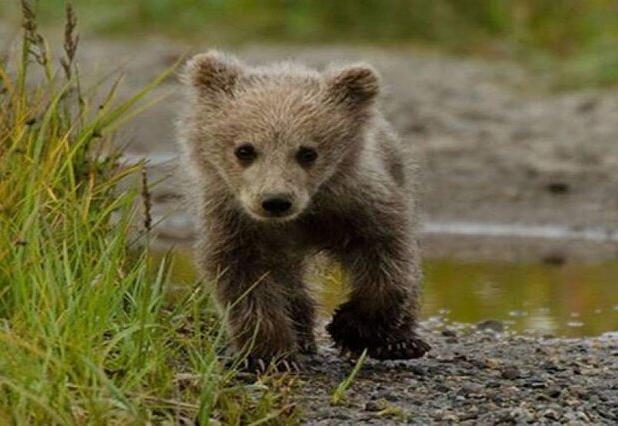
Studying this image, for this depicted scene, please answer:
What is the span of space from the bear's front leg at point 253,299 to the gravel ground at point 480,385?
0.16 m

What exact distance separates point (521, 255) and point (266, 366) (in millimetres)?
4767

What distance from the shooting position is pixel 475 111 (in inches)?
643

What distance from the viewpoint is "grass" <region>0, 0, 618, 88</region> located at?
18.4 meters

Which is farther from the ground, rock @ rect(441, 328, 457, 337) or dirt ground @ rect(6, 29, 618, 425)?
dirt ground @ rect(6, 29, 618, 425)

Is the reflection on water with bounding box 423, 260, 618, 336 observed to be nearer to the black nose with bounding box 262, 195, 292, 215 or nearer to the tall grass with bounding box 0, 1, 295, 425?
the tall grass with bounding box 0, 1, 295, 425

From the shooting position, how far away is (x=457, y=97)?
1680 centimetres

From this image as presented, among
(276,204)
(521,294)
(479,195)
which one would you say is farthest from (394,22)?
(276,204)

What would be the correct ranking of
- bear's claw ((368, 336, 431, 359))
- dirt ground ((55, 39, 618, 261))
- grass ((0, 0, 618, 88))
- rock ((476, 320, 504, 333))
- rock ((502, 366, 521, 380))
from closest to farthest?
rock ((502, 366, 521, 380)) → bear's claw ((368, 336, 431, 359)) → rock ((476, 320, 504, 333)) → dirt ground ((55, 39, 618, 261)) → grass ((0, 0, 618, 88))

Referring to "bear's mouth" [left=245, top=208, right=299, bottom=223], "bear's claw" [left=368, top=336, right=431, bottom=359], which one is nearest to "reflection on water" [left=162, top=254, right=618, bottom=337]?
"bear's claw" [left=368, top=336, right=431, bottom=359]

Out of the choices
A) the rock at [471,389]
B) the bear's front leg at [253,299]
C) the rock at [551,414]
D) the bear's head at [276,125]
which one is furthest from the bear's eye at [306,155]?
the rock at [551,414]

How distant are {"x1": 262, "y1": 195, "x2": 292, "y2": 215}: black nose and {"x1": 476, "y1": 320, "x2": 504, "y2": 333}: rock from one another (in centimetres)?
226

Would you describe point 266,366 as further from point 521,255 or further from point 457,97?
point 457,97

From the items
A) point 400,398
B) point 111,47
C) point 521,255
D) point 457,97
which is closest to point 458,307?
point 521,255

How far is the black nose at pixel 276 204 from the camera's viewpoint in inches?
283
